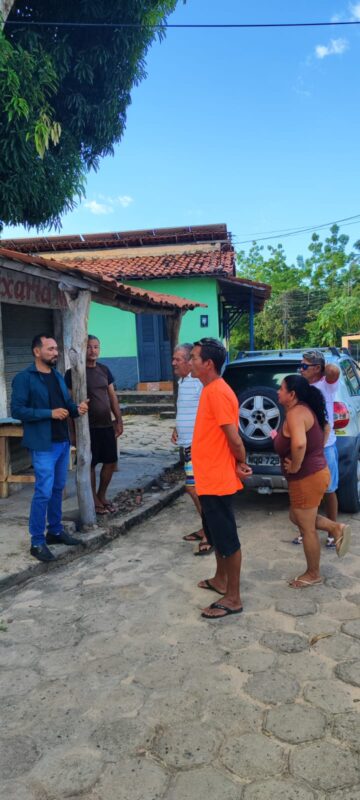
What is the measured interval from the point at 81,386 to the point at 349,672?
3.22 meters

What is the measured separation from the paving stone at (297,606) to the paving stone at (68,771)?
1.60 meters

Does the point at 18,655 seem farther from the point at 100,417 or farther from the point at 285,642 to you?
the point at 100,417

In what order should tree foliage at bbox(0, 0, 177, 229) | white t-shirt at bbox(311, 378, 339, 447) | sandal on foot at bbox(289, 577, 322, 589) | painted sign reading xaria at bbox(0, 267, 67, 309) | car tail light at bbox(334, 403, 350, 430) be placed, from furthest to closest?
tree foliage at bbox(0, 0, 177, 229) → painted sign reading xaria at bbox(0, 267, 67, 309) → car tail light at bbox(334, 403, 350, 430) → white t-shirt at bbox(311, 378, 339, 447) → sandal on foot at bbox(289, 577, 322, 589)

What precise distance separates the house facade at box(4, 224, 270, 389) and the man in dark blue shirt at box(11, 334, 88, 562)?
9680 millimetres

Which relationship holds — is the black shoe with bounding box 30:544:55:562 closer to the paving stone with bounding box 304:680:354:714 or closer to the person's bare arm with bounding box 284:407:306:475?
the person's bare arm with bounding box 284:407:306:475

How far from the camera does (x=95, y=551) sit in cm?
474

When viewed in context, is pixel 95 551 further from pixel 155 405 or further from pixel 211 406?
pixel 155 405

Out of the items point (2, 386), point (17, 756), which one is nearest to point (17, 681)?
point (17, 756)

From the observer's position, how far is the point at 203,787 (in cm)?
204

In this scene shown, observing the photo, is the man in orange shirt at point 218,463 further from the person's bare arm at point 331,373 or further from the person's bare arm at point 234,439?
the person's bare arm at point 331,373

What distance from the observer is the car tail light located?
5031 millimetres

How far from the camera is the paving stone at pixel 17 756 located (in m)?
2.16

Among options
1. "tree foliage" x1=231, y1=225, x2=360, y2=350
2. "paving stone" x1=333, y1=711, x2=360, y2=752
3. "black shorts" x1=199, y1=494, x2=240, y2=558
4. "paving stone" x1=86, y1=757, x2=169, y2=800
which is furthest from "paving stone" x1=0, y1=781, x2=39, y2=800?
"tree foliage" x1=231, y1=225, x2=360, y2=350

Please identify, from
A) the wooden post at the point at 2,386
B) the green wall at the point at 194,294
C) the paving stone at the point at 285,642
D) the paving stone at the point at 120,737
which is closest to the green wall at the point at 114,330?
the green wall at the point at 194,294
